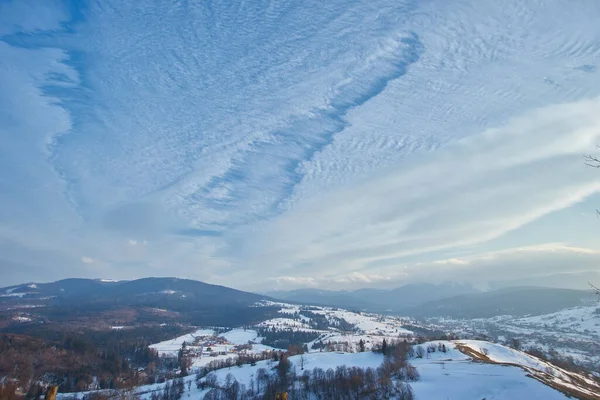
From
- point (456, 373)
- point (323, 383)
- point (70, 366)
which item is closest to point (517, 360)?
point (456, 373)

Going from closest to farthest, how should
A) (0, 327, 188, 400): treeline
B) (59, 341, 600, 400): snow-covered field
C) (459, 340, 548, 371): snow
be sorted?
(59, 341, 600, 400): snow-covered field < (459, 340, 548, 371): snow < (0, 327, 188, 400): treeline

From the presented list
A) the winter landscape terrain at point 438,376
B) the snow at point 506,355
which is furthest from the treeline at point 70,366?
the snow at point 506,355

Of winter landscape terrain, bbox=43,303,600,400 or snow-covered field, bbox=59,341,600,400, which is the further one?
winter landscape terrain, bbox=43,303,600,400

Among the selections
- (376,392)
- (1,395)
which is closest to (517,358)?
(376,392)

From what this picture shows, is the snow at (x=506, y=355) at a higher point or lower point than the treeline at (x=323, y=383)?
higher

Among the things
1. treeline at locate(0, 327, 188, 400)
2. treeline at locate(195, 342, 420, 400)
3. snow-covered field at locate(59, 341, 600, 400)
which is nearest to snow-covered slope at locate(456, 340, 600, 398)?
snow-covered field at locate(59, 341, 600, 400)

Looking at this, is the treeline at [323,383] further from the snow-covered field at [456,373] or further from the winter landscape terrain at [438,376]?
the snow-covered field at [456,373]

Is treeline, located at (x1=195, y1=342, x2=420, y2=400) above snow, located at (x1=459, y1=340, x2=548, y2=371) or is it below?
below

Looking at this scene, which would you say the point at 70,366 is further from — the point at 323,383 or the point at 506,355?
the point at 506,355

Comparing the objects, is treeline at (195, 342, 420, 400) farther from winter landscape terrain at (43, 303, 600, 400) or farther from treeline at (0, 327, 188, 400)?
treeline at (0, 327, 188, 400)

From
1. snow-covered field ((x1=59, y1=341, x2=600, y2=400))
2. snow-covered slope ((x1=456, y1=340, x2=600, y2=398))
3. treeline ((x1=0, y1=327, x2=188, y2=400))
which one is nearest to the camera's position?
snow-covered field ((x1=59, y1=341, x2=600, y2=400))

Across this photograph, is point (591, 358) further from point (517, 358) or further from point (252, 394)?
point (252, 394)
